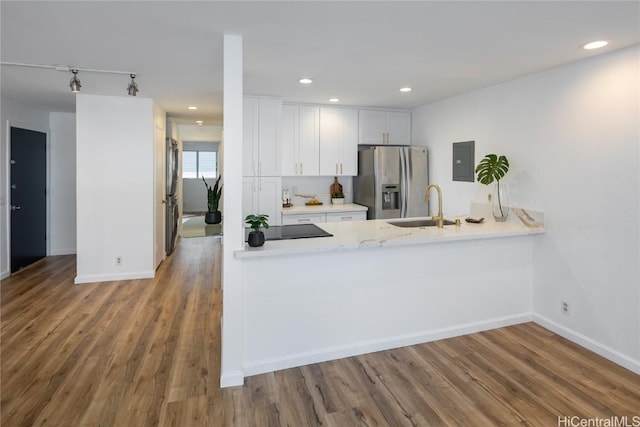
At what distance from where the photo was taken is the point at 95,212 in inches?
181

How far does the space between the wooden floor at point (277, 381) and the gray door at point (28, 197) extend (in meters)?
1.94

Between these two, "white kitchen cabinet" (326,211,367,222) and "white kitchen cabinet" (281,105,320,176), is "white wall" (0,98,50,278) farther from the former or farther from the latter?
"white kitchen cabinet" (326,211,367,222)

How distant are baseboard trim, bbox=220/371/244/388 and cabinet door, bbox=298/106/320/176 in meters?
2.92

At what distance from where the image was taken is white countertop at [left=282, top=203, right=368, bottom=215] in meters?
4.79

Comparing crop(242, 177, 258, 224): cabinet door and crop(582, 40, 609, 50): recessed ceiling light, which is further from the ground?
crop(582, 40, 609, 50): recessed ceiling light

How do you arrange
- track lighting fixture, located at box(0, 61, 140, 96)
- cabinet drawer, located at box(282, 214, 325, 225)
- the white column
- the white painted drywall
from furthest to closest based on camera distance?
1. the white painted drywall
2. cabinet drawer, located at box(282, 214, 325, 225)
3. track lighting fixture, located at box(0, 61, 140, 96)
4. the white column

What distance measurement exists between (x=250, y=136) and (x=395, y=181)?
1932mm

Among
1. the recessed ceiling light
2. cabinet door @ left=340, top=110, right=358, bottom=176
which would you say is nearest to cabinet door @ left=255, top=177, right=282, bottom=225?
cabinet door @ left=340, top=110, right=358, bottom=176

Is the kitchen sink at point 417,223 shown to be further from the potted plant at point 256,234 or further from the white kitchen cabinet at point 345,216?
the potted plant at point 256,234

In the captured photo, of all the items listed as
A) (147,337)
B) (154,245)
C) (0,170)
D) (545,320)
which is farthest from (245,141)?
(545,320)

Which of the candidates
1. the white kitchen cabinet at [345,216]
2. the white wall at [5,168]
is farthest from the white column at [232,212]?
the white wall at [5,168]

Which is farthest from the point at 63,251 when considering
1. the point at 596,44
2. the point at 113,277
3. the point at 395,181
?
the point at 596,44

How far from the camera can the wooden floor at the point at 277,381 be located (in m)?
2.15

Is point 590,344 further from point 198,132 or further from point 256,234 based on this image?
point 198,132
